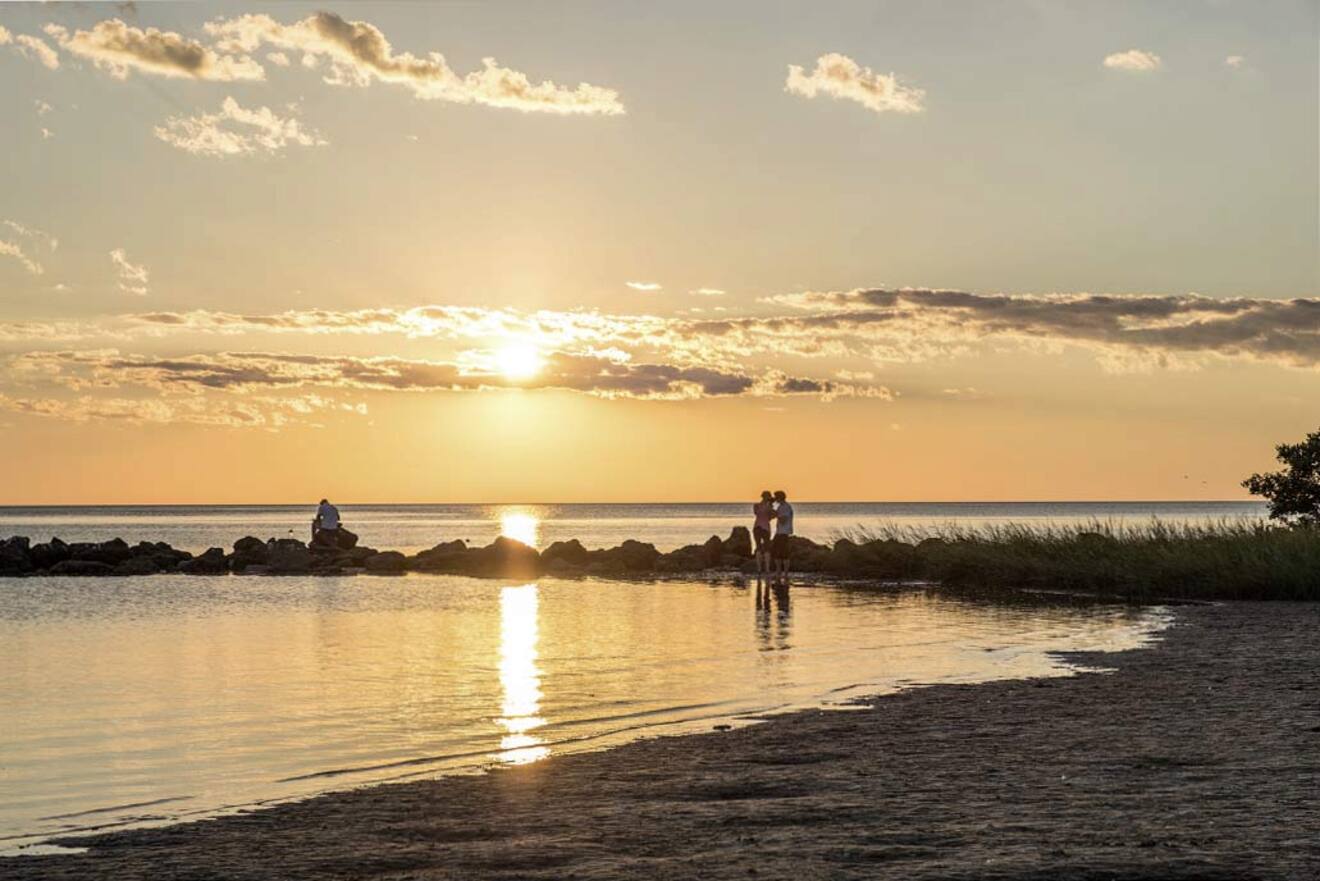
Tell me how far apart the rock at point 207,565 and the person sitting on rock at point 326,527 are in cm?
416

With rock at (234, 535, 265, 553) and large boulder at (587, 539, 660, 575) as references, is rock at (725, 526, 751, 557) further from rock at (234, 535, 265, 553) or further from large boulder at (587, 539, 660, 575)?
rock at (234, 535, 265, 553)

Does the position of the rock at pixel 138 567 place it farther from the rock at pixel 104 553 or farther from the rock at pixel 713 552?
the rock at pixel 713 552

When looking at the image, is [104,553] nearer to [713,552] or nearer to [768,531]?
[713,552]

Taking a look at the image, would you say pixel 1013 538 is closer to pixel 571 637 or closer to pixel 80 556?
pixel 571 637

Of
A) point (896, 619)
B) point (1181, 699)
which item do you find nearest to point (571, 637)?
point (896, 619)

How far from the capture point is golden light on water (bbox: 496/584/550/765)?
48.4 ft

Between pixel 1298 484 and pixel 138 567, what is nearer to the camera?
pixel 1298 484

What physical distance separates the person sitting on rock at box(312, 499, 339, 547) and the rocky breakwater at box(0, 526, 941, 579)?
787mm

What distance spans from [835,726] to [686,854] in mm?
6249

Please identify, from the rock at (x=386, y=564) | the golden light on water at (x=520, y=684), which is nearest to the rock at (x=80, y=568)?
the rock at (x=386, y=564)

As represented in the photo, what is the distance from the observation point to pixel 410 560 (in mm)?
58219

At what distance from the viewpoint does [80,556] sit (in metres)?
58.6

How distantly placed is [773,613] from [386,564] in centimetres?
2673

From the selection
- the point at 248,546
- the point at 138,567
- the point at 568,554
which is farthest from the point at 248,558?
the point at 568,554
